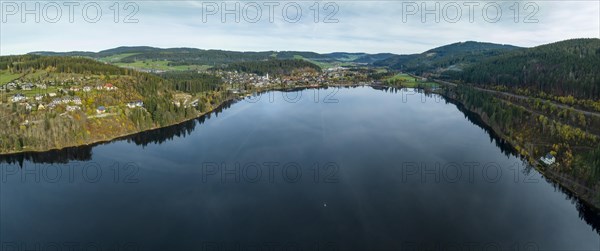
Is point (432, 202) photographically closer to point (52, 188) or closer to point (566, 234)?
point (566, 234)

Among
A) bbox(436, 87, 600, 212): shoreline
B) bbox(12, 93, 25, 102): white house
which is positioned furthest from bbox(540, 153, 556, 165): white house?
bbox(12, 93, 25, 102): white house

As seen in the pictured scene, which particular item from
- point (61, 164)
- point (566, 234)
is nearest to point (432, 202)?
point (566, 234)

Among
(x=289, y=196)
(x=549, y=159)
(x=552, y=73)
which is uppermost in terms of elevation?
(x=552, y=73)

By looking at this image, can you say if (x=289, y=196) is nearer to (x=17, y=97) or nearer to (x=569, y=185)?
(x=569, y=185)

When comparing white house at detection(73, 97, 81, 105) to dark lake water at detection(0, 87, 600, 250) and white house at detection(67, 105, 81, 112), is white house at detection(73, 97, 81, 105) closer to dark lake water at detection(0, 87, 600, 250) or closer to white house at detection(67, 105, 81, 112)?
white house at detection(67, 105, 81, 112)

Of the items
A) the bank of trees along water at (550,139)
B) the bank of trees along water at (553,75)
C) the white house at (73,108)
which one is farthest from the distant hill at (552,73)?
the white house at (73,108)

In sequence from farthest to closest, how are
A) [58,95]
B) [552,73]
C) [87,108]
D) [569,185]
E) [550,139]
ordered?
[552,73] < [58,95] < [87,108] < [550,139] < [569,185]

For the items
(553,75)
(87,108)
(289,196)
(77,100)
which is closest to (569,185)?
(289,196)

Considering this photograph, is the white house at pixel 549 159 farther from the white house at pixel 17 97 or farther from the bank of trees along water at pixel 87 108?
the white house at pixel 17 97
